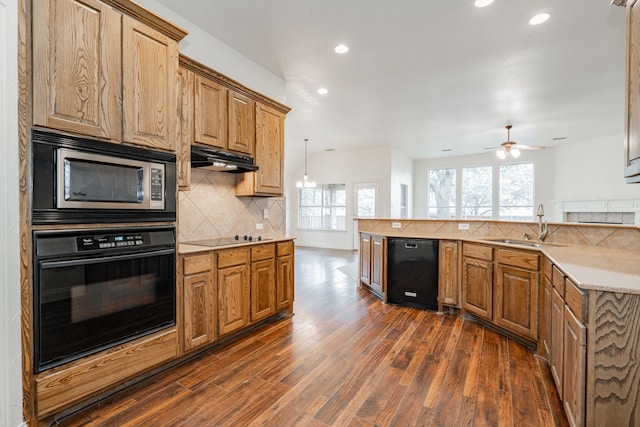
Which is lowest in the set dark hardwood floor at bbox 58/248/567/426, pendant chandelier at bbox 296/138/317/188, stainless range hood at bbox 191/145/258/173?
dark hardwood floor at bbox 58/248/567/426

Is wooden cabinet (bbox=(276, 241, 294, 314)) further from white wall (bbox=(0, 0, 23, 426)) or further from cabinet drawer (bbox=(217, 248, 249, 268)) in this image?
white wall (bbox=(0, 0, 23, 426))

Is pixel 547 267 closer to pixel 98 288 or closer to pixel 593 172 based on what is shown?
pixel 98 288

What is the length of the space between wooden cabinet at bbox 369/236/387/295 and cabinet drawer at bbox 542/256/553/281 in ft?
5.76

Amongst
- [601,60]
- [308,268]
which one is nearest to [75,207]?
[308,268]

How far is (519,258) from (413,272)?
128cm

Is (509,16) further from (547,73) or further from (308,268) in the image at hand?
(308,268)

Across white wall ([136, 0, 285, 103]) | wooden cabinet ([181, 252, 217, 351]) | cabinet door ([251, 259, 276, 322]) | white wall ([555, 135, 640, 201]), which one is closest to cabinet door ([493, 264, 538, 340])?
cabinet door ([251, 259, 276, 322])

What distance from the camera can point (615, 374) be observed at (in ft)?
4.73

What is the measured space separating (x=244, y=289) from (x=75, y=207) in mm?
1495

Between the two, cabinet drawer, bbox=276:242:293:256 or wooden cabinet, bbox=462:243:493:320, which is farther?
cabinet drawer, bbox=276:242:293:256

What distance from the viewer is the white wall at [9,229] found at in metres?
1.45

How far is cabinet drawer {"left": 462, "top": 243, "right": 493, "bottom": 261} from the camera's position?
3.10m

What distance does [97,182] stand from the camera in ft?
6.01

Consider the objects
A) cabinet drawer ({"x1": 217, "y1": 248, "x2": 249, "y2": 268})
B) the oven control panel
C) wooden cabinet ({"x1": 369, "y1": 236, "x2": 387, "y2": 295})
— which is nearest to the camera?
the oven control panel
